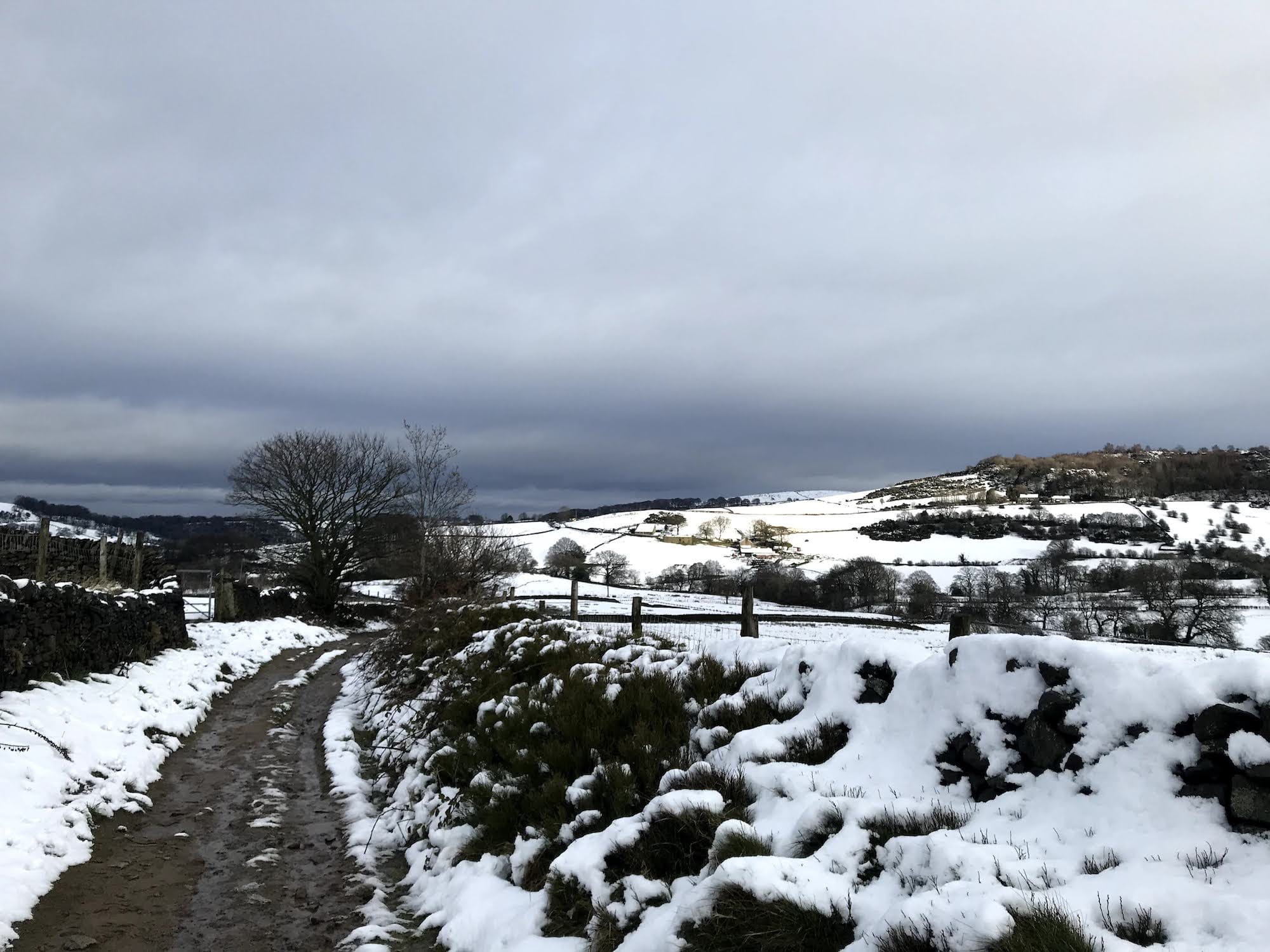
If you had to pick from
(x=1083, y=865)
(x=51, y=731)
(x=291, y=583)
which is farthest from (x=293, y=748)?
(x=291, y=583)

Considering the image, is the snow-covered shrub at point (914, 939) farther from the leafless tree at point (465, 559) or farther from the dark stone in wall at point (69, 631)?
the leafless tree at point (465, 559)

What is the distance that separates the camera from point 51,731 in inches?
324

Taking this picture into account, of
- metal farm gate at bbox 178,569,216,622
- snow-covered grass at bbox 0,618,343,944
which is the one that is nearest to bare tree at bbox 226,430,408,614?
metal farm gate at bbox 178,569,216,622

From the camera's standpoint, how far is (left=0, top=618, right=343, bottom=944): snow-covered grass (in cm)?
576

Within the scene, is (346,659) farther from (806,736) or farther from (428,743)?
(806,736)

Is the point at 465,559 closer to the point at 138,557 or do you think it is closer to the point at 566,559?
the point at 138,557

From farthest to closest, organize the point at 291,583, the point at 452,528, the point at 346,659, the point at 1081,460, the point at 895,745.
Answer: the point at 1081,460
the point at 291,583
the point at 452,528
the point at 346,659
the point at 895,745

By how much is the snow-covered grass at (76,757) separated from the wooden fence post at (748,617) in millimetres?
8593

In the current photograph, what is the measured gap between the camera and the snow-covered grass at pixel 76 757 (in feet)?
18.9

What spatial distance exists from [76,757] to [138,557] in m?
15.1

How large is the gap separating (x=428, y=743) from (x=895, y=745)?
20.2 feet

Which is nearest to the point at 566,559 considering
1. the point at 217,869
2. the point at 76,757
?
the point at 76,757

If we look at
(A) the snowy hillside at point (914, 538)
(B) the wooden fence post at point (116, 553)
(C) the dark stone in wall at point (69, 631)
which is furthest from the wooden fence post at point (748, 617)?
(A) the snowy hillside at point (914, 538)

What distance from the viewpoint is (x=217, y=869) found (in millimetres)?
6199
